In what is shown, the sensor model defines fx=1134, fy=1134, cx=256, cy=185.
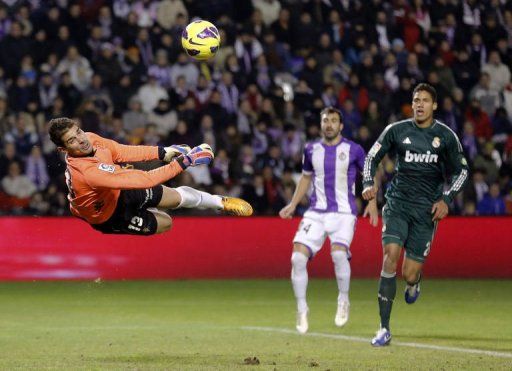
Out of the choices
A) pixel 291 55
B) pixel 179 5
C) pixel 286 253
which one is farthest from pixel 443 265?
pixel 179 5

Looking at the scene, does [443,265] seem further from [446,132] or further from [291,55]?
[446,132]

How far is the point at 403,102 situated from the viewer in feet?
64.0

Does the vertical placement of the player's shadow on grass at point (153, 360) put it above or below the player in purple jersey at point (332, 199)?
below

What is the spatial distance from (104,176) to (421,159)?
2904 mm

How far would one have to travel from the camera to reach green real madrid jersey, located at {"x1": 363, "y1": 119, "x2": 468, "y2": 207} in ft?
33.6

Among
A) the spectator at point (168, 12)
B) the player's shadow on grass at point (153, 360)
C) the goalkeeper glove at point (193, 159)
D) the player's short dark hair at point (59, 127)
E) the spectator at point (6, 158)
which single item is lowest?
the player's shadow on grass at point (153, 360)

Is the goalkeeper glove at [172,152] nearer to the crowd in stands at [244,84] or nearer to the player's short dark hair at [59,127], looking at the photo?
the player's short dark hair at [59,127]

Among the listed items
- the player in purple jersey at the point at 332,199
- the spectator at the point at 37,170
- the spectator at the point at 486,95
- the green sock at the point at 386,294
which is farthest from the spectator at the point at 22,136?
the green sock at the point at 386,294

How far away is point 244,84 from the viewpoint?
62.2 feet

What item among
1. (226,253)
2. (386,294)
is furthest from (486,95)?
(386,294)

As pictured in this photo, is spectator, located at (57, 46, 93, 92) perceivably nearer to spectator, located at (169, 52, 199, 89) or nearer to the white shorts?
spectator, located at (169, 52, 199, 89)

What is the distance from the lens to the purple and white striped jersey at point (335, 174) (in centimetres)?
1205

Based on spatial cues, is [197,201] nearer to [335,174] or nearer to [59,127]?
[59,127]

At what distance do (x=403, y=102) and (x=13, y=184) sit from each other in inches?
269
